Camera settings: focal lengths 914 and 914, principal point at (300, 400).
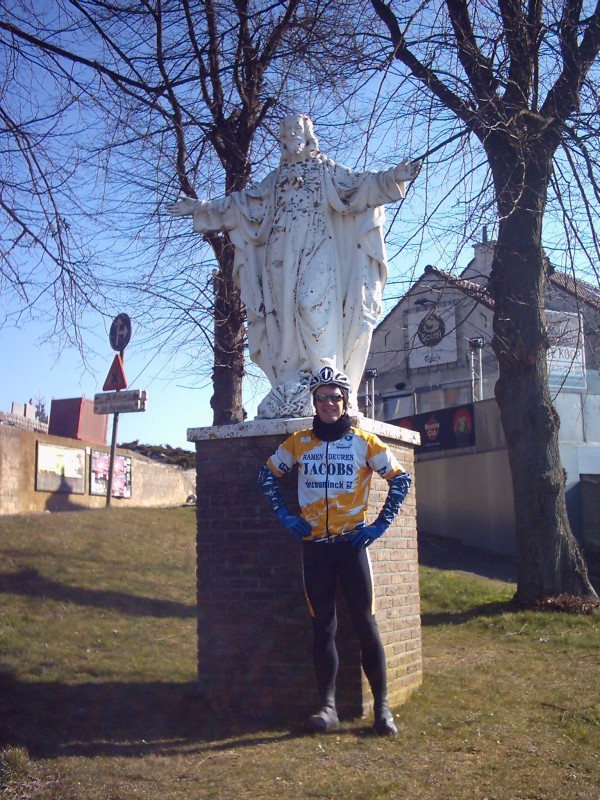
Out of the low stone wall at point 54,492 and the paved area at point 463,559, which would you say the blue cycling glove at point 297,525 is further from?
the paved area at point 463,559

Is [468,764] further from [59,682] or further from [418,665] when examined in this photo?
[59,682]

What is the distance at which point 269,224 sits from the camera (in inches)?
267

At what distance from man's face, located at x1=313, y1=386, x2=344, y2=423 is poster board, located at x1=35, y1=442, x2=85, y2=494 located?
409 inches

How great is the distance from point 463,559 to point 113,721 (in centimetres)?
1232

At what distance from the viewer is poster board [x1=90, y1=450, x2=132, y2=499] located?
53.7 ft

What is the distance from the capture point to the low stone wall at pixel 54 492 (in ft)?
46.4

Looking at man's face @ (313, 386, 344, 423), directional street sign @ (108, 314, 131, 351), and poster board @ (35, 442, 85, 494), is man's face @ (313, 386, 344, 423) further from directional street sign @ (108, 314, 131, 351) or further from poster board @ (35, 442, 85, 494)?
poster board @ (35, 442, 85, 494)

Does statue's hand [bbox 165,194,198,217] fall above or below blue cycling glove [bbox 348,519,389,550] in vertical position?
above

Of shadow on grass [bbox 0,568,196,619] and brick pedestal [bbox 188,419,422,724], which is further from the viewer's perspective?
shadow on grass [bbox 0,568,196,619]

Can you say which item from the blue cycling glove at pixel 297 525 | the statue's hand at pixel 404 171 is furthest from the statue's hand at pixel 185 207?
the blue cycling glove at pixel 297 525

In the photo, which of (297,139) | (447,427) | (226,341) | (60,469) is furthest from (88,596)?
(447,427)

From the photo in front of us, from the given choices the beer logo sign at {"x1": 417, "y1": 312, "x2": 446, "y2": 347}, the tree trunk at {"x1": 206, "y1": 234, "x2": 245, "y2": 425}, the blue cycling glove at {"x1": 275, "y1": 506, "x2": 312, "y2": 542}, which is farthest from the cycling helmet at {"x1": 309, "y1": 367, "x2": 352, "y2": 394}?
the tree trunk at {"x1": 206, "y1": 234, "x2": 245, "y2": 425}

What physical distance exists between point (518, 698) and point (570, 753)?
111 cm

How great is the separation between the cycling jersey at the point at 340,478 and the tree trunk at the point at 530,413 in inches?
200
